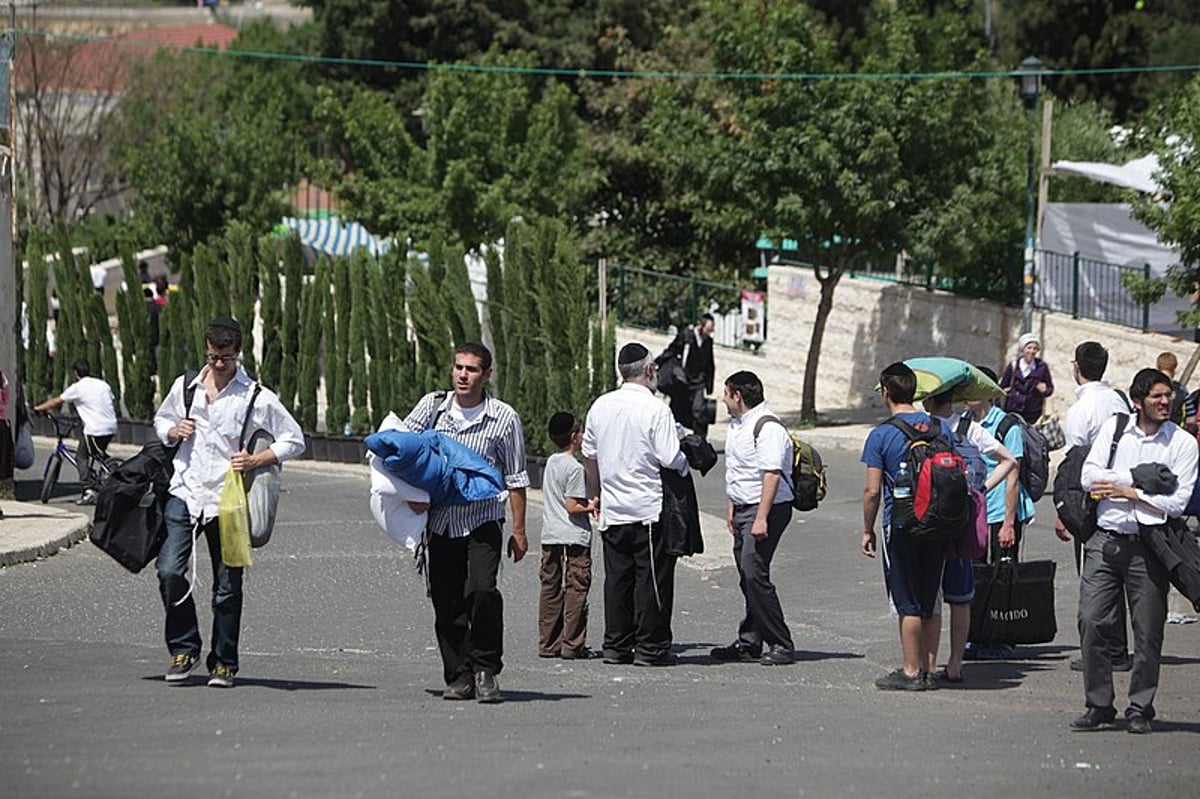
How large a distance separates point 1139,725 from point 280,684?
423 cm

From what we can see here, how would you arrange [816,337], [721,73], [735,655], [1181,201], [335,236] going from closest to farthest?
[735,655], [1181,201], [721,73], [816,337], [335,236]

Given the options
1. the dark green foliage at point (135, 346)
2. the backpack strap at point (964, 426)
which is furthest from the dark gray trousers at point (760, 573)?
the dark green foliage at point (135, 346)

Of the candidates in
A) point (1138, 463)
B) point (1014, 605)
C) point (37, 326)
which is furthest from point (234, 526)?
point (37, 326)

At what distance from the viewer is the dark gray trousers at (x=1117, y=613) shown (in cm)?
930

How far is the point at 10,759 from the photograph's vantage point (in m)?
7.78

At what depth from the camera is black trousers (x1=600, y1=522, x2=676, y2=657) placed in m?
11.3

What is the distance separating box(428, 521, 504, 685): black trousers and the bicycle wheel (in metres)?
12.8

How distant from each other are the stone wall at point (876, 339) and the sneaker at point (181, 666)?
2011 cm

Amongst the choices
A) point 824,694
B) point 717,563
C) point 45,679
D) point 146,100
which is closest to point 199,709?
point 45,679

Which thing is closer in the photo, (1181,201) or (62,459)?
(62,459)

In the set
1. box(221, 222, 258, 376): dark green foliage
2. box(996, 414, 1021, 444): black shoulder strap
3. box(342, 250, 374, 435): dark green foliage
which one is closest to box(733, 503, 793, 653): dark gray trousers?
box(996, 414, 1021, 444): black shoulder strap

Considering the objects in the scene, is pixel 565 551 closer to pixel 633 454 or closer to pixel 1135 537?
pixel 633 454

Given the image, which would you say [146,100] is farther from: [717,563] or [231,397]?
[231,397]

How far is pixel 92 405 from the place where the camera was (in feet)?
70.1
